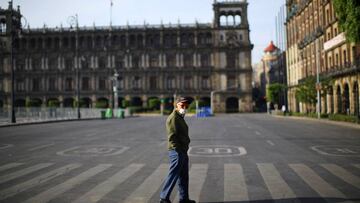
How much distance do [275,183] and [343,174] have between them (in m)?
1.99

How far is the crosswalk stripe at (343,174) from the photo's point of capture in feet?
26.1

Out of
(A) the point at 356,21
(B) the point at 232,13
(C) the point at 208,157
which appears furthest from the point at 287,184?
(B) the point at 232,13

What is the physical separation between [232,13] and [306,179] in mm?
76253

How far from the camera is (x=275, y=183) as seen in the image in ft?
26.2

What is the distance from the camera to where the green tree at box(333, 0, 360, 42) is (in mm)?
20172

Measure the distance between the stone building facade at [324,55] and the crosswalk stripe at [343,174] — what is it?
24.8 m

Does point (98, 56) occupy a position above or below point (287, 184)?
above

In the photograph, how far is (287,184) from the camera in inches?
310

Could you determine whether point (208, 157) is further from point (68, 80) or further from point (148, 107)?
point (68, 80)

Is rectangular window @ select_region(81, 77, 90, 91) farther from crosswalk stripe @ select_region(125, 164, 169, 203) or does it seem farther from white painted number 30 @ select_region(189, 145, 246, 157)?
crosswalk stripe @ select_region(125, 164, 169, 203)

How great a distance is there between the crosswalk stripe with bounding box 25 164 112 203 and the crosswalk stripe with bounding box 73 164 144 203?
56 centimetres

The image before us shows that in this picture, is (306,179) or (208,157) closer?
(306,179)

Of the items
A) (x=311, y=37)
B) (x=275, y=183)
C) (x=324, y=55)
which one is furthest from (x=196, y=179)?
(x=311, y=37)

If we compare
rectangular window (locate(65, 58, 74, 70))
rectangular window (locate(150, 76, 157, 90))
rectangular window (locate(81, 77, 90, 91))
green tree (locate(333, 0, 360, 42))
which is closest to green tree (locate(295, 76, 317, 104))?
green tree (locate(333, 0, 360, 42))
